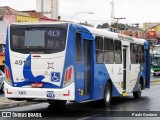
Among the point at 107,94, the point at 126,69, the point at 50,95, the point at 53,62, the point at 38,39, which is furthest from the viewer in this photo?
the point at 126,69

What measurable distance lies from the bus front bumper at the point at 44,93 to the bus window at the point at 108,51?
3717mm

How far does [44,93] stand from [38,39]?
1.80 metres

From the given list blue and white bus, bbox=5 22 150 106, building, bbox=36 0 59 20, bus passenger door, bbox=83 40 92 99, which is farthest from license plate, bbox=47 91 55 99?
building, bbox=36 0 59 20

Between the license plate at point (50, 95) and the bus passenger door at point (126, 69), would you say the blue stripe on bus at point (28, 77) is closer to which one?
the license plate at point (50, 95)

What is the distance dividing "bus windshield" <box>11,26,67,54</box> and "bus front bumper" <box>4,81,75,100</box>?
47.9 inches

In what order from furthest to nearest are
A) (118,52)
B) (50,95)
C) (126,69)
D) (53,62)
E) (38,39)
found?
1. (126,69)
2. (118,52)
3. (38,39)
4. (53,62)
5. (50,95)

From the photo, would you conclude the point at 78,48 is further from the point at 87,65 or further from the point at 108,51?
the point at 108,51

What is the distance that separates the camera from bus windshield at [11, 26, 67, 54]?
13922mm

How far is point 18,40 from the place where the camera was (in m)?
14.5

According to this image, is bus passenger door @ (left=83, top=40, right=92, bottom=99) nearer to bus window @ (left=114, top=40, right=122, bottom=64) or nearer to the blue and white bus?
the blue and white bus

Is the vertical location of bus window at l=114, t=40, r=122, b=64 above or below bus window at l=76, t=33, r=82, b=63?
below

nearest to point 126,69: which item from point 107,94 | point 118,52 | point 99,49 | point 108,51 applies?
point 118,52

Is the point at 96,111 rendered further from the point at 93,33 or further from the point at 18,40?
the point at 18,40

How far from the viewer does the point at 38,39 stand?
14188mm
